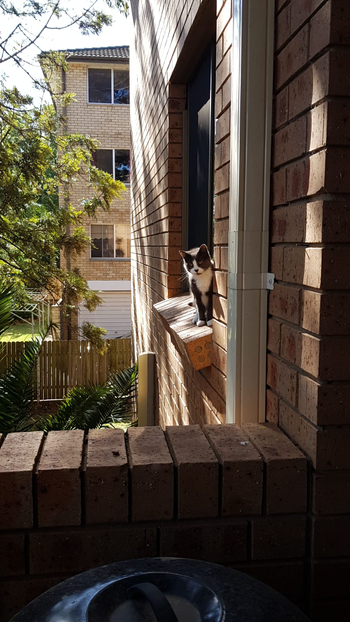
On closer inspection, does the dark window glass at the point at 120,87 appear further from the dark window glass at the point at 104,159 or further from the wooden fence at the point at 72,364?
the wooden fence at the point at 72,364

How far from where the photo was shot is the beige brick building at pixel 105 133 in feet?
70.6

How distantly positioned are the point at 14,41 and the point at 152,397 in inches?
376

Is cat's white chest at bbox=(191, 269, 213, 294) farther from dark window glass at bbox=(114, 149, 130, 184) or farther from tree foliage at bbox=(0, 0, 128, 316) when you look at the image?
dark window glass at bbox=(114, 149, 130, 184)

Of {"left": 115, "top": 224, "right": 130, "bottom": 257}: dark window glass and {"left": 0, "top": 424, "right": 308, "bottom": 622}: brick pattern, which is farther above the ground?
{"left": 115, "top": 224, "right": 130, "bottom": 257}: dark window glass

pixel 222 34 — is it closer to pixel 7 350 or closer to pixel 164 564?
pixel 164 564

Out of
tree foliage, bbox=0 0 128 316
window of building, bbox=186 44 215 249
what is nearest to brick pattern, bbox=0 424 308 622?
window of building, bbox=186 44 215 249

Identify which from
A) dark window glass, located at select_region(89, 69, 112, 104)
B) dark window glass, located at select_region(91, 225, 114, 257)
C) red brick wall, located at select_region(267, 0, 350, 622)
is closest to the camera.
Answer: red brick wall, located at select_region(267, 0, 350, 622)

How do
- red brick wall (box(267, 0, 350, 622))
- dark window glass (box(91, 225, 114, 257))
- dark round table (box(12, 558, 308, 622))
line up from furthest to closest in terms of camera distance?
dark window glass (box(91, 225, 114, 257)) → red brick wall (box(267, 0, 350, 622)) → dark round table (box(12, 558, 308, 622))

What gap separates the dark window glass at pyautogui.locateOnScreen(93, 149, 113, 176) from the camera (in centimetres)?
2180

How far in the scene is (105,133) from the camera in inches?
861

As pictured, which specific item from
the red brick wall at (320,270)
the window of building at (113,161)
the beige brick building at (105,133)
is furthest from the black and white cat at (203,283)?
the window of building at (113,161)

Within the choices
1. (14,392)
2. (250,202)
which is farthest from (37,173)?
(250,202)

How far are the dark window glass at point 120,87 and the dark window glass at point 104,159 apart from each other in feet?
6.77

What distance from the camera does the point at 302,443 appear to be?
5.49 feet
